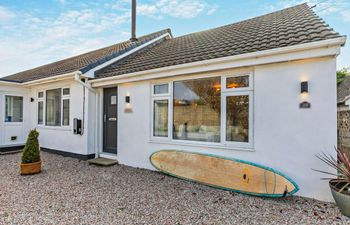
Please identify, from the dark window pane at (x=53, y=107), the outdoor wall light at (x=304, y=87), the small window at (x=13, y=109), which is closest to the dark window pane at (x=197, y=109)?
the outdoor wall light at (x=304, y=87)

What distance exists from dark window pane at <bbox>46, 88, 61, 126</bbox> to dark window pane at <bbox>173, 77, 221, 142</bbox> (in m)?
5.55

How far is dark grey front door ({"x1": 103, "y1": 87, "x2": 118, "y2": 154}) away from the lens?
7075 millimetres

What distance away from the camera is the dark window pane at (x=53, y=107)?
321 inches

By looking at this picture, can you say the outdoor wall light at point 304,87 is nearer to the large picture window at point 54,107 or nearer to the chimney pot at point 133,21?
the large picture window at point 54,107

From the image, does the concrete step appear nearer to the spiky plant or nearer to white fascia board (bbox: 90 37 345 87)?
white fascia board (bbox: 90 37 345 87)

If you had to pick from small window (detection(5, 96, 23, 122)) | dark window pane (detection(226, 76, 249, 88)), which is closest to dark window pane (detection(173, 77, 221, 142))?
dark window pane (detection(226, 76, 249, 88))

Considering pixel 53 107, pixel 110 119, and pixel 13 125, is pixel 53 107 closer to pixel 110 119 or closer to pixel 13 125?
pixel 13 125

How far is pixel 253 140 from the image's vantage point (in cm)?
427

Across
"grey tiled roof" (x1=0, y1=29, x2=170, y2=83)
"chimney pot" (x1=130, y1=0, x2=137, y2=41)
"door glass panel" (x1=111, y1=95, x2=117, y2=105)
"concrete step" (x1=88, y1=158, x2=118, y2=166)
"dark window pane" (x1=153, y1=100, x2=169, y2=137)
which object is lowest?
"concrete step" (x1=88, y1=158, x2=118, y2=166)

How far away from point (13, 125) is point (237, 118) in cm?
999

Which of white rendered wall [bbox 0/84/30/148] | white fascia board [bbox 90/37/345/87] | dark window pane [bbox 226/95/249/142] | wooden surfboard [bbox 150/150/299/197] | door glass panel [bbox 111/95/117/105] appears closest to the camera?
white fascia board [bbox 90/37/345/87]

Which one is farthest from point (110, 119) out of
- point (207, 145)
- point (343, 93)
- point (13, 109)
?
point (343, 93)

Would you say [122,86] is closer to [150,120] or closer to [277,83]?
[150,120]

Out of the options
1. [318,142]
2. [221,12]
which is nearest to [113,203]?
[318,142]
